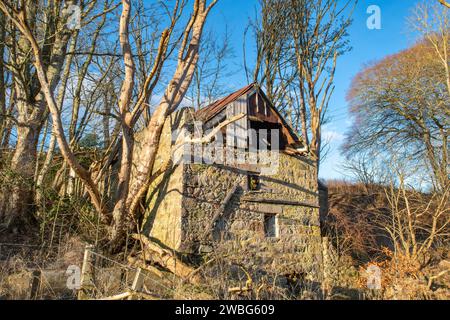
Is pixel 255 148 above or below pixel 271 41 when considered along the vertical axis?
below

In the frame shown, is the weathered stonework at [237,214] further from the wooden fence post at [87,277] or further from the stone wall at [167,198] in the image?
the wooden fence post at [87,277]

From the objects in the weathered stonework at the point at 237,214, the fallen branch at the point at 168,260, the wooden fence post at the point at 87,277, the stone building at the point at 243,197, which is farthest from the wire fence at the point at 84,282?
the stone building at the point at 243,197

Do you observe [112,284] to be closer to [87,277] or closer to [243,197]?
[87,277]

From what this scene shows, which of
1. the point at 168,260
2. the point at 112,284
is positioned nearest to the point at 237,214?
the point at 168,260

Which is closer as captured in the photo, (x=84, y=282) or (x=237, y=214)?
(x=84, y=282)

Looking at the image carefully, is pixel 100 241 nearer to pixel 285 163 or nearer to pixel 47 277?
pixel 47 277

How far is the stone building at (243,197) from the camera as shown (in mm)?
8562

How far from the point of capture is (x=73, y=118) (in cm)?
1222

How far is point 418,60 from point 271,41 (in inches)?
263

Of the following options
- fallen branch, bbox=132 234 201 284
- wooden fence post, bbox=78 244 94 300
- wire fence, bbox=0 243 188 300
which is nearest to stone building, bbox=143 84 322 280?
fallen branch, bbox=132 234 201 284

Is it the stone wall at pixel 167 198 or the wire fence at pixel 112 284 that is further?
the stone wall at pixel 167 198

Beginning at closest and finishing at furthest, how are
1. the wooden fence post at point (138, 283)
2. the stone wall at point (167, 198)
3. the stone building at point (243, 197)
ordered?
the wooden fence post at point (138, 283)
the stone wall at point (167, 198)
the stone building at point (243, 197)

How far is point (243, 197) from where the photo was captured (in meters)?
9.26
